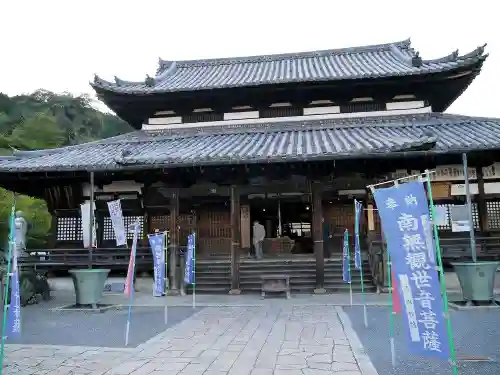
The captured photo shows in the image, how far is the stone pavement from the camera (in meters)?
5.55

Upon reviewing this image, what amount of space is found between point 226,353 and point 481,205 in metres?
11.0

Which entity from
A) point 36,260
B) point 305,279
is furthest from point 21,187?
point 305,279

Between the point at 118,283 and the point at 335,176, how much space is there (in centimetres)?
833

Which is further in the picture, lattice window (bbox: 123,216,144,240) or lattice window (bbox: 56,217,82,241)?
lattice window (bbox: 56,217,82,241)

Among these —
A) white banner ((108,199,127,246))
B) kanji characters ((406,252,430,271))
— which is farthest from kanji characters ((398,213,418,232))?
white banner ((108,199,127,246))

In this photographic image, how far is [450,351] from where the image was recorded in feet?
14.0

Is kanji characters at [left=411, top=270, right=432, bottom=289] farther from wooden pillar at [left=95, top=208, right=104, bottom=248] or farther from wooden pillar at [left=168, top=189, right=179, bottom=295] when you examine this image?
wooden pillar at [left=95, top=208, right=104, bottom=248]

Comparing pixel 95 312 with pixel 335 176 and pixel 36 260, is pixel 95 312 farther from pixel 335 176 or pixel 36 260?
pixel 335 176

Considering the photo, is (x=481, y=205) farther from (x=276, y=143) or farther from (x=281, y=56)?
(x=281, y=56)

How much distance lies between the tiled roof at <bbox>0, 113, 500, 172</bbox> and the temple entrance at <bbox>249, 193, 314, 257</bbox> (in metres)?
3.56

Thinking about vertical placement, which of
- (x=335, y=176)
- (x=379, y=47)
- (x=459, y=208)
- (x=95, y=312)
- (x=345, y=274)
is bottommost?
(x=95, y=312)

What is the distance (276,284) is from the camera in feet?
A: 39.2

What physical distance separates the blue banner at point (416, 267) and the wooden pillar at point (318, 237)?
24.6 feet

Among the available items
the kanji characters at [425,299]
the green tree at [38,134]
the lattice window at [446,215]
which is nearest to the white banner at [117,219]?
the kanji characters at [425,299]
